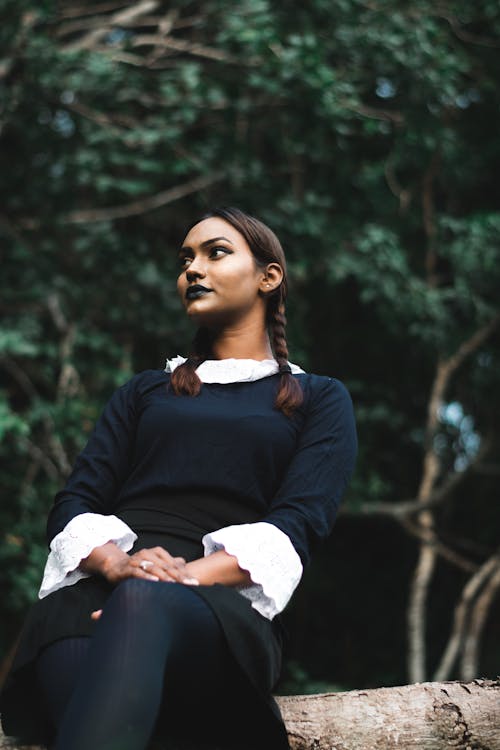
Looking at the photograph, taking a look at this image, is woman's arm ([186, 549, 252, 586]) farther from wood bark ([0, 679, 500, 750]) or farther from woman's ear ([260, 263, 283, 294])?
woman's ear ([260, 263, 283, 294])

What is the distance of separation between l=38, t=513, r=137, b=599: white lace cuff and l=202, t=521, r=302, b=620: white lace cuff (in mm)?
179

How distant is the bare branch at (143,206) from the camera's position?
5029 millimetres

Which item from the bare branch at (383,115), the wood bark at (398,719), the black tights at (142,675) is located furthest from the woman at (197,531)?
the bare branch at (383,115)

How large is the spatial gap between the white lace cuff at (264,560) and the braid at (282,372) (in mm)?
308

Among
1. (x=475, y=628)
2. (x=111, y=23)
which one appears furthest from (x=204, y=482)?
(x=475, y=628)

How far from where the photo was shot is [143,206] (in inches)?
208

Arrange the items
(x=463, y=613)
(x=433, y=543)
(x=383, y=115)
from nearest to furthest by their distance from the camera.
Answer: (x=383, y=115) < (x=463, y=613) < (x=433, y=543)

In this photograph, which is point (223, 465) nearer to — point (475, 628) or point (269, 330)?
point (269, 330)

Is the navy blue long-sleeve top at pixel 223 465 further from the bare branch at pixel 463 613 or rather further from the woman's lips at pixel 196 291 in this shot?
the bare branch at pixel 463 613

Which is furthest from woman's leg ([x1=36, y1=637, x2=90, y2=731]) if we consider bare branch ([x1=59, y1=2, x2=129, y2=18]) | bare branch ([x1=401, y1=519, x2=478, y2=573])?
bare branch ([x1=401, y1=519, x2=478, y2=573])

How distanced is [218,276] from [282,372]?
0.25 meters

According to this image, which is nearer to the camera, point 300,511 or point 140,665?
point 140,665

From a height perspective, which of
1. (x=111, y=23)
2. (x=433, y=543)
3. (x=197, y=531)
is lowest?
(x=433, y=543)

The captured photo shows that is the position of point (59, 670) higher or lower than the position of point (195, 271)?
lower
